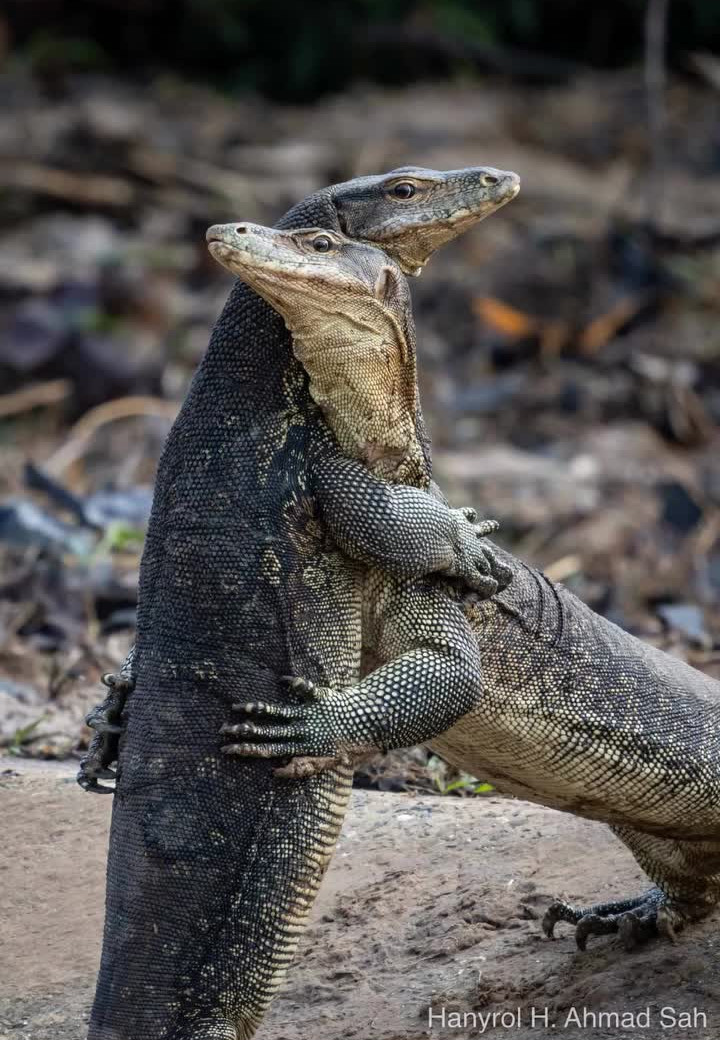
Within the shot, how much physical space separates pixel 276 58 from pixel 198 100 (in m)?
1.13

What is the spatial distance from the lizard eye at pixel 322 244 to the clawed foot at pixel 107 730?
51.6 inches

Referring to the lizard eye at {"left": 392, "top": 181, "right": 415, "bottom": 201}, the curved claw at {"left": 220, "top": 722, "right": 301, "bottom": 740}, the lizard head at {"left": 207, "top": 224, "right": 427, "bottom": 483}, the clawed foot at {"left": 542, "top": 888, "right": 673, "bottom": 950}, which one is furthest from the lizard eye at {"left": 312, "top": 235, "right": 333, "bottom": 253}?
the clawed foot at {"left": 542, "top": 888, "right": 673, "bottom": 950}

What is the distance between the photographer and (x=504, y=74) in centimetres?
1872

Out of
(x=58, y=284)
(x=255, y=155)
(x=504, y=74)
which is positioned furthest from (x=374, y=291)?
(x=504, y=74)

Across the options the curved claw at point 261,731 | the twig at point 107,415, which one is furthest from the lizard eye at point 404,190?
the twig at point 107,415

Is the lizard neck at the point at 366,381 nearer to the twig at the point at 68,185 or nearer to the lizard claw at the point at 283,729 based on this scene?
the lizard claw at the point at 283,729

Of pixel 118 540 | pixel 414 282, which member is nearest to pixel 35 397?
pixel 414 282

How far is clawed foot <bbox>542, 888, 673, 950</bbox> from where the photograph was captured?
202 inches

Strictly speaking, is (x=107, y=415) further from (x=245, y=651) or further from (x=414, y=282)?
(x=245, y=651)

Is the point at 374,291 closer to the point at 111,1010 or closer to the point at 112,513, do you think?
the point at 111,1010

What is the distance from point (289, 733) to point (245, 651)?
258mm

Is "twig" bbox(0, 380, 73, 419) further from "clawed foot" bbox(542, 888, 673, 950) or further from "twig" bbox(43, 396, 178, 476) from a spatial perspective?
"clawed foot" bbox(542, 888, 673, 950)

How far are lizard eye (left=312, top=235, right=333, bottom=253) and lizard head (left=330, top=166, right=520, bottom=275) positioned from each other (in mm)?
176

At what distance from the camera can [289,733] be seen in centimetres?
411
